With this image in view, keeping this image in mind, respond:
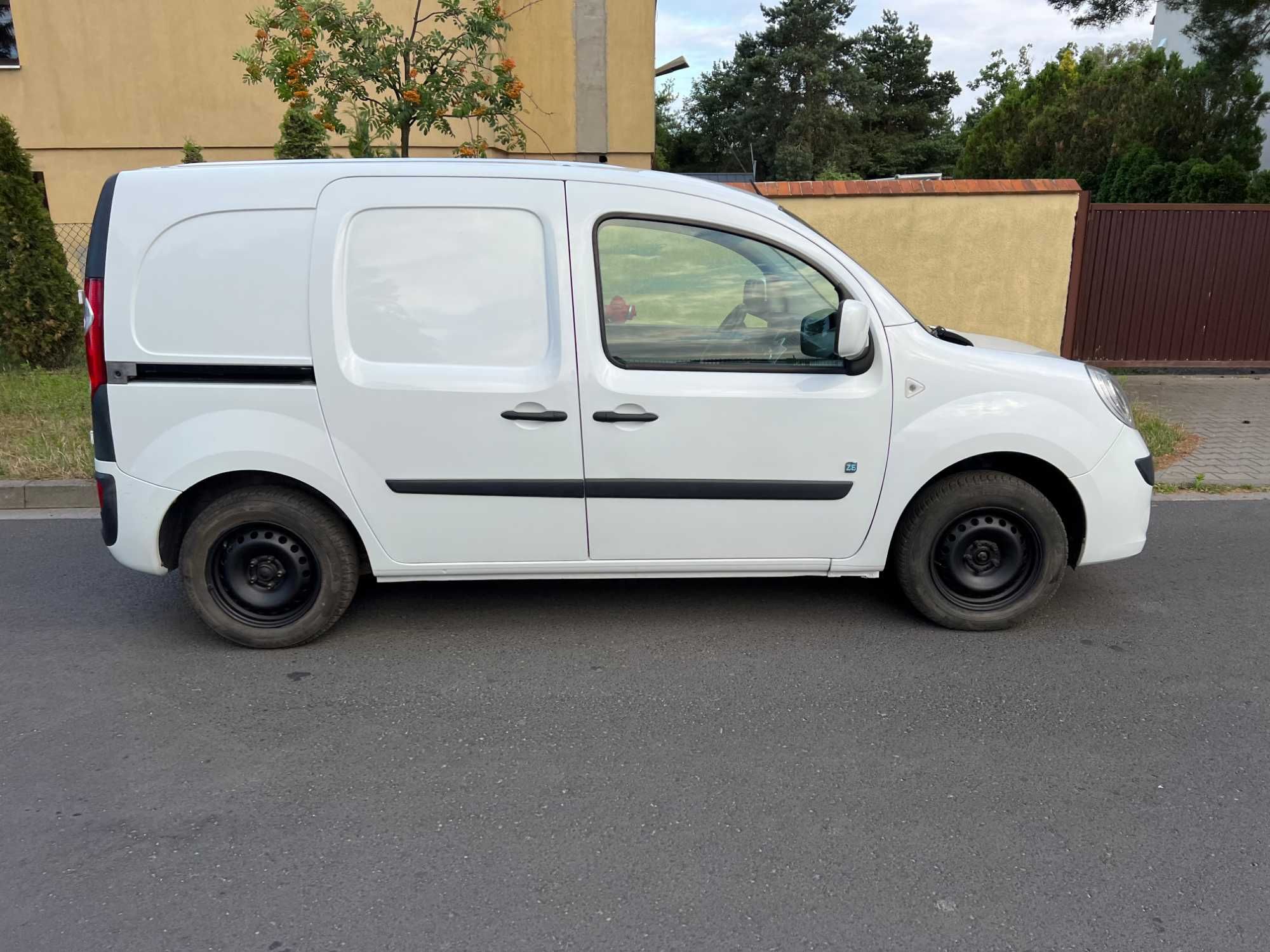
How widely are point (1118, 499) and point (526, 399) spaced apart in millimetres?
2549

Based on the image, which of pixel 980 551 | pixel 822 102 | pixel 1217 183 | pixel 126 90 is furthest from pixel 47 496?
pixel 822 102

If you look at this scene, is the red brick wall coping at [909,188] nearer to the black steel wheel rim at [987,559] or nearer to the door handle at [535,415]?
the black steel wheel rim at [987,559]

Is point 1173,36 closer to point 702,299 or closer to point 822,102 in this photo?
point 822,102

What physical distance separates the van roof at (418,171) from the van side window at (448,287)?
165mm

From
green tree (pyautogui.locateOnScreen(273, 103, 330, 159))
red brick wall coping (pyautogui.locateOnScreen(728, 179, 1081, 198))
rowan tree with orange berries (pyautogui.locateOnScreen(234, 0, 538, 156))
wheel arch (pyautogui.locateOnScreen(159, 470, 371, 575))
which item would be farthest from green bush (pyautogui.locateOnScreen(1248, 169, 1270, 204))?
wheel arch (pyautogui.locateOnScreen(159, 470, 371, 575))

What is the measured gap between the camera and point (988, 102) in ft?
201

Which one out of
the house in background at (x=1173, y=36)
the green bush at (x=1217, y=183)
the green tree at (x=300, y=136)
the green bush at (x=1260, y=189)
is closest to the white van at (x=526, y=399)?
the green tree at (x=300, y=136)

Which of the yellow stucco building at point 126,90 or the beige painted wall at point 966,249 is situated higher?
the yellow stucco building at point 126,90

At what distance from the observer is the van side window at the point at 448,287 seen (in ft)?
12.1

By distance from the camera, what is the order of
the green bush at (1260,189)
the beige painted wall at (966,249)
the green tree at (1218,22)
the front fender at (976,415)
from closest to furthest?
the front fender at (976,415) < the beige painted wall at (966,249) < the green tree at (1218,22) < the green bush at (1260,189)

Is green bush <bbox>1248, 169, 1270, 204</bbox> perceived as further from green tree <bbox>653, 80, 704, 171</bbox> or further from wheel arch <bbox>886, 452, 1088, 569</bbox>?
green tree <bbox>653, 80, 704, 171</bbox>

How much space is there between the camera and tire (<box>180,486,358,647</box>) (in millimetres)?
3881

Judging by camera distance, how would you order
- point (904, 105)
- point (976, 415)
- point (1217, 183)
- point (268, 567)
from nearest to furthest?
point (976, 415) < point (268, 567) < point (1217, 183) < point (904, 105)

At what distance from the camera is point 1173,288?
10148 mm
